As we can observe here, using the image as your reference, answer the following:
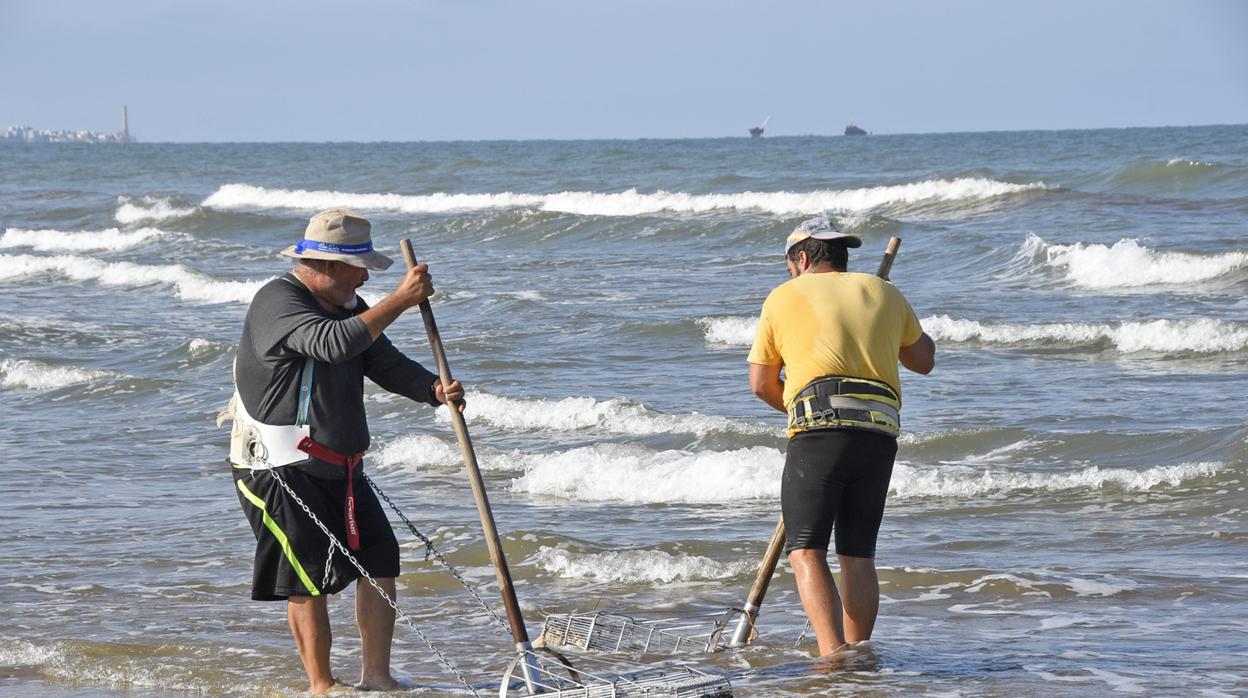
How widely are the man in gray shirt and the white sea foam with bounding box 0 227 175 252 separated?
26.2 metres

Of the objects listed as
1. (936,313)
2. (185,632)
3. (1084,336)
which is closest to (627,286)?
(936,313)

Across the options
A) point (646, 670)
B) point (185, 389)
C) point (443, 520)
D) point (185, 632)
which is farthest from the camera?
point (185, 389)

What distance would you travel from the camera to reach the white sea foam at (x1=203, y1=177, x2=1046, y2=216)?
32781mm

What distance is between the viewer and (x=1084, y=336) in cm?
1408

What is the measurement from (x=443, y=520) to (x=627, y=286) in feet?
37.9

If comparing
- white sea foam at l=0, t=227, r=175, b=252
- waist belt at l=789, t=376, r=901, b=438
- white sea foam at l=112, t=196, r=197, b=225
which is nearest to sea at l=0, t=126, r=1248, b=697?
waist belt at l=789, t=376, r=901, b=438

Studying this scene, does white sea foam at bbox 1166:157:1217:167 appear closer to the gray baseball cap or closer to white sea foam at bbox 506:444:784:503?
white sea foam at bbox 506:444:784:503

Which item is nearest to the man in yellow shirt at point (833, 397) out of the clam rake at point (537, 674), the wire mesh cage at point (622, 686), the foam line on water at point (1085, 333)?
the clam rake at point (537, 674)

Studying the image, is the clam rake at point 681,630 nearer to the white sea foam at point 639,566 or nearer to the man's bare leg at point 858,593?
the man's bare leg at point 858,593

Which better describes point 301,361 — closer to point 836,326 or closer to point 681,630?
point 836,326

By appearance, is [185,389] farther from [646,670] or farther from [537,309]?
[646,670]

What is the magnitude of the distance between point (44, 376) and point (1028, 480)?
8980 mm

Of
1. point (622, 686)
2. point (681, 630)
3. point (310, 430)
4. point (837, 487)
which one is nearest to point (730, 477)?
point (681, 630)

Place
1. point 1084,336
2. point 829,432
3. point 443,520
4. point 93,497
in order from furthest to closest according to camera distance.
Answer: point 1084,336, point 93,497, point 443,520, point 829,432
